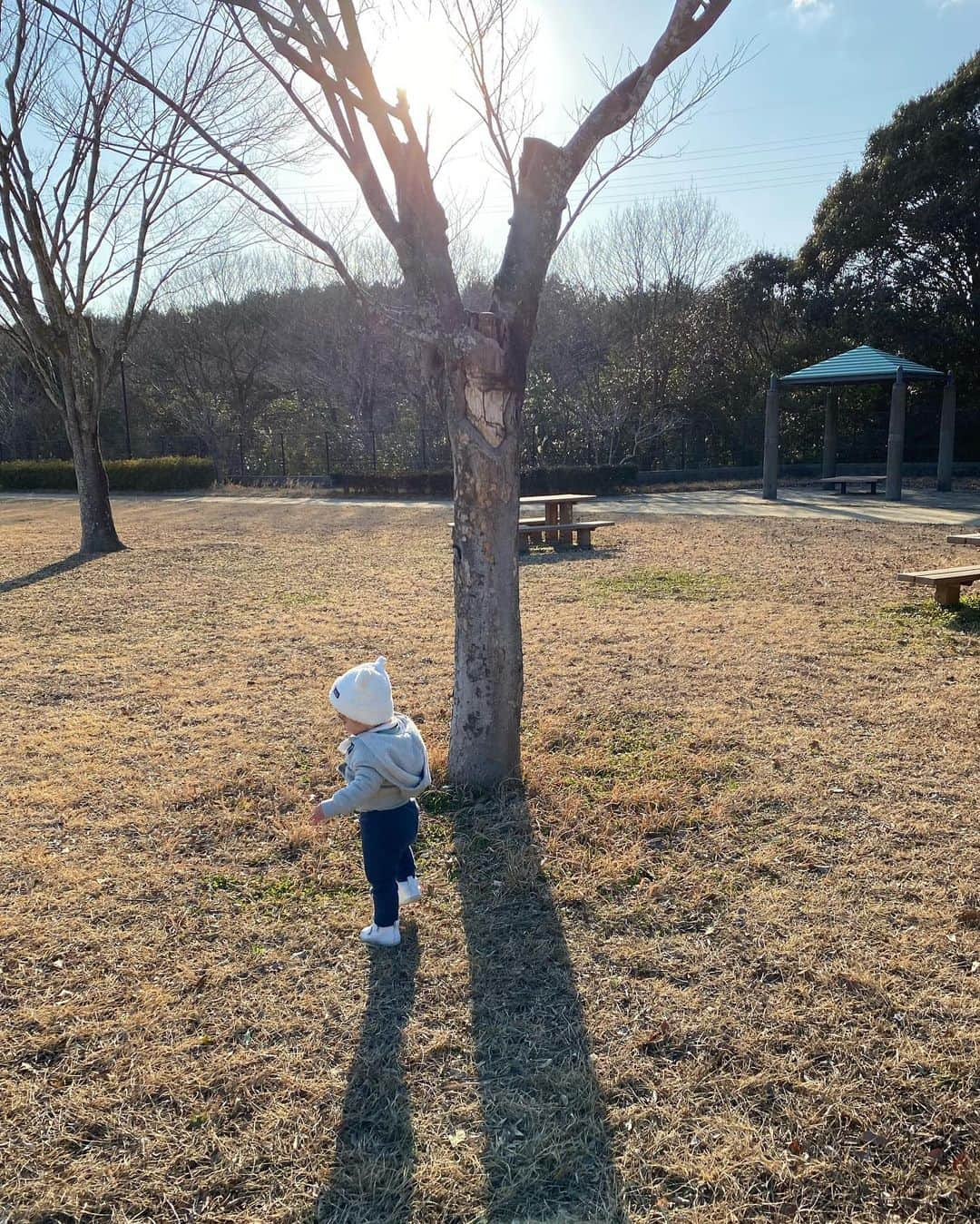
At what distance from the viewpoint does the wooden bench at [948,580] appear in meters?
6.89

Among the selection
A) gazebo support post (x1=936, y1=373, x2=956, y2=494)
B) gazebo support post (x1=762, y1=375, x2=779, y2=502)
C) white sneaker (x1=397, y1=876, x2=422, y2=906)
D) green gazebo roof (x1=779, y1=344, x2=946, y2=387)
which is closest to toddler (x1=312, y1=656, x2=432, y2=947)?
white sneaker (x1=397, y1=876, x2=422, y2=906)

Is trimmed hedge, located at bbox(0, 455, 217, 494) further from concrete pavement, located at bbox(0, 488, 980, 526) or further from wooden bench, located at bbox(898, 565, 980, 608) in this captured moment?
wooden bench, located at bbox(898, 565, 980, 608)

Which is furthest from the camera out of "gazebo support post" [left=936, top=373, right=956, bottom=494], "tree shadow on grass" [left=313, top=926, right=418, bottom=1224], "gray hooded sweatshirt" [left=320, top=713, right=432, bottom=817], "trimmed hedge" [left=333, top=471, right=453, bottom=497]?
"trimmed hedge" [left=333, top=471, right=453, bottom=497]

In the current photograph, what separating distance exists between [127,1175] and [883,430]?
25.3 metres

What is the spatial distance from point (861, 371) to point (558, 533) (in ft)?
30.7

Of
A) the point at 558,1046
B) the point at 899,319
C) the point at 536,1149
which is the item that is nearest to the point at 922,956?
the point at 558,1046

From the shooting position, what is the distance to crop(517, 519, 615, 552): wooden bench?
10766mm

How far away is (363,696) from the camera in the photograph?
2.75 metres

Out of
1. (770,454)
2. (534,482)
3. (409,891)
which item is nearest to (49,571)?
(409,891)

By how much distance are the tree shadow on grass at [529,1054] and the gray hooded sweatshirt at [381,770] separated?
1.82 ft

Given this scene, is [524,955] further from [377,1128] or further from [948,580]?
[948,580]

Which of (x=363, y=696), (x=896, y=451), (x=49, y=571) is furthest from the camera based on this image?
(x=896, y=451)

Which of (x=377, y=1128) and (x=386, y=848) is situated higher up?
(x=386, y=848)

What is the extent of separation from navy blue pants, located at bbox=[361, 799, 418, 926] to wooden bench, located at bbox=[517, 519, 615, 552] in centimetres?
774
